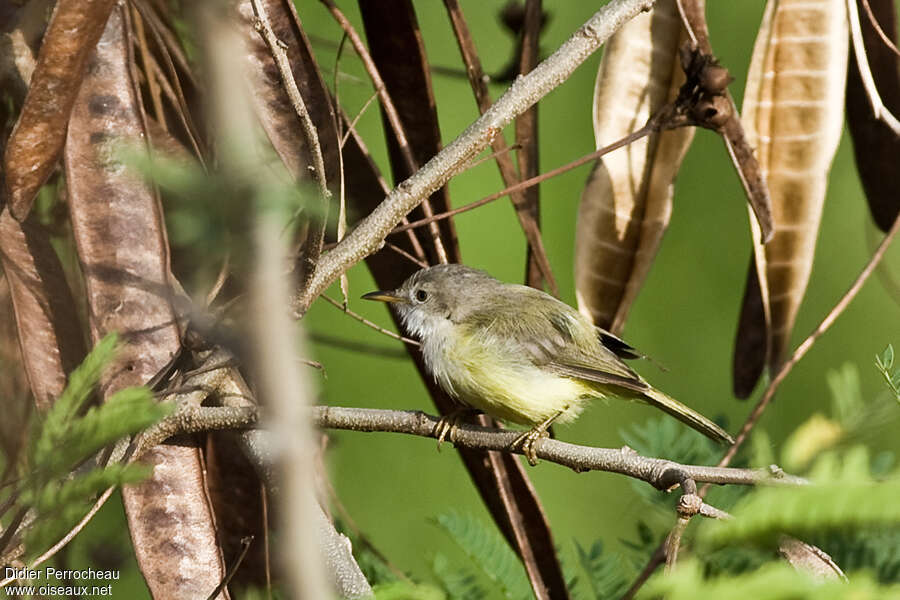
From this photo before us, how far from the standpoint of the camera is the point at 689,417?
2.13 metres

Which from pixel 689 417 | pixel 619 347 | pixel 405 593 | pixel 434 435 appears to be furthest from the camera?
pixel 619 347

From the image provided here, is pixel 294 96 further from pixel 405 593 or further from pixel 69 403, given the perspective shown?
pixel 405 593

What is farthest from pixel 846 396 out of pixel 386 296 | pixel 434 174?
pixel 386 296

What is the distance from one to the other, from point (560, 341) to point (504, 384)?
23 centimetres

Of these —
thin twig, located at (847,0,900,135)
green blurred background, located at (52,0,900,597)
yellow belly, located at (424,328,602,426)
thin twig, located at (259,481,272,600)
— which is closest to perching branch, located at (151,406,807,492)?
thin twig, located at (259,481,272,600)

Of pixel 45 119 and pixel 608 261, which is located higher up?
pixel 45 119

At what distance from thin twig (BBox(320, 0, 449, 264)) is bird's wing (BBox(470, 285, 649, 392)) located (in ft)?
1.42

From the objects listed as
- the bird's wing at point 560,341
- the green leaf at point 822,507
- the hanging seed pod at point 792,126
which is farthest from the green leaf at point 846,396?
the bird's wing at point 560,341

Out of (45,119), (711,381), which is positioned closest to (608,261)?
(45,119)

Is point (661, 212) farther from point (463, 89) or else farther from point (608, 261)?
point (463, 89)

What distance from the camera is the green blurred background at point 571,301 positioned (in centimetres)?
350

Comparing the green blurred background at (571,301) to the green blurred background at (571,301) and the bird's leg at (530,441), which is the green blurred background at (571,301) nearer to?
the green blurred background at (571,301)

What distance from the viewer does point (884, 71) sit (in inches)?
83.1

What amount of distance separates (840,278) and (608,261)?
6.45 feet
